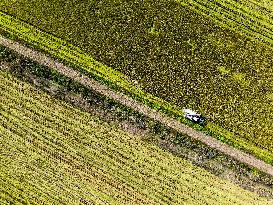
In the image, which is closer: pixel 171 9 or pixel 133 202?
pixel 133 202

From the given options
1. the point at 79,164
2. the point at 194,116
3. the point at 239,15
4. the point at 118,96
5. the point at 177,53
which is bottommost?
the point at 79,164

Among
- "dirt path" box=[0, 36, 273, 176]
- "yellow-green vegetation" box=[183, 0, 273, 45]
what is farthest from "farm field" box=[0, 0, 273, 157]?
"dirt path" box=[0, 36, 273, 176]

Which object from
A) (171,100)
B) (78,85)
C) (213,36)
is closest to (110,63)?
(78,85)

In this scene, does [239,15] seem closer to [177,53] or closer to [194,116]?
[177,53]

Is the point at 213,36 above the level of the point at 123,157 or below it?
above

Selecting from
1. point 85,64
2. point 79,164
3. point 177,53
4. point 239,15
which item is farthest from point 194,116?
point 79,164

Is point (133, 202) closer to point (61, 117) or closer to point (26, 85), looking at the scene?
point (61, 117)
